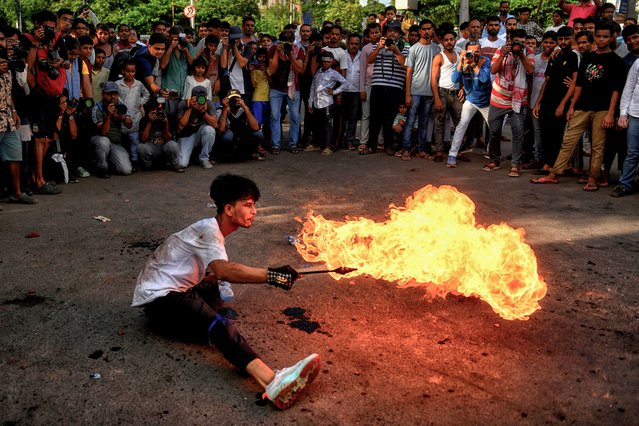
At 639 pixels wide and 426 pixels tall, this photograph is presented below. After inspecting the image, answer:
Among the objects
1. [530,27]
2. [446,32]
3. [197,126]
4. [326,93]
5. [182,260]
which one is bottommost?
[182,260]

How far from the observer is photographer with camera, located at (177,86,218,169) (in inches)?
372

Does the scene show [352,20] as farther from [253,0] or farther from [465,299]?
[465,299]

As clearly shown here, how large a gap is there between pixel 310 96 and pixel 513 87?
370cm

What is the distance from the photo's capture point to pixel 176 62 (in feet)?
32.0

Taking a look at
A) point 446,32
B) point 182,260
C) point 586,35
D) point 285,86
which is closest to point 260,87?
point 285,86

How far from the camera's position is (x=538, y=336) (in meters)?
4.36

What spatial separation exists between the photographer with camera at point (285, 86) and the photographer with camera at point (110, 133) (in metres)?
2.87

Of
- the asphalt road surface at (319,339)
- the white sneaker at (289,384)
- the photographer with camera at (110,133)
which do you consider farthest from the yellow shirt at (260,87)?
the white sneaker at (289,384)

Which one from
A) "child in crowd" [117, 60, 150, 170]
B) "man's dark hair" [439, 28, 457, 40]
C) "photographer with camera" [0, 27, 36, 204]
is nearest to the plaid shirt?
"man's dark hair" [439, 28, 457, 40]

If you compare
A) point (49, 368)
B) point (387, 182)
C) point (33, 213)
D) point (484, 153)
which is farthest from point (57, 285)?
point (484, 153)

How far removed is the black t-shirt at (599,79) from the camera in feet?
27.0

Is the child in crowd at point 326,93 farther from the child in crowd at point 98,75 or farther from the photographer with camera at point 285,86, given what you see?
the child in crowd at point 98,75

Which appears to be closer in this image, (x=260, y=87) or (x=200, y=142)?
(x=200, y=142)

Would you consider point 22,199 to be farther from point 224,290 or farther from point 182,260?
point 182,260
